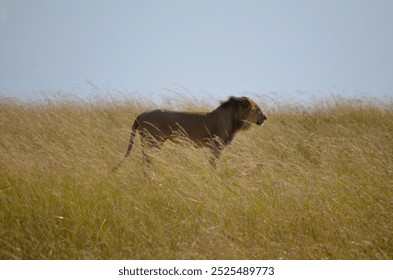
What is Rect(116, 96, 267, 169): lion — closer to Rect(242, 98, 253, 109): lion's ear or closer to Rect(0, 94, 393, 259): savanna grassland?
Rect(242, 98, 253, 109): lion's ear

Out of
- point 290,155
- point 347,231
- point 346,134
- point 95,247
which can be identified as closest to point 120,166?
point 95,247

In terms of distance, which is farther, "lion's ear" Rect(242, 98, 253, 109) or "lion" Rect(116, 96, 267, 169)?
"lion's ear" Rect(242, 98, 253, 109)

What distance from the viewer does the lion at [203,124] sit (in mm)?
6863

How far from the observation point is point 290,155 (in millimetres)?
7621

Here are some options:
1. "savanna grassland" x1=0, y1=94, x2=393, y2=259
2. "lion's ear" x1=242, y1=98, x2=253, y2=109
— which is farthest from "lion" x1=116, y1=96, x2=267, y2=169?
"savanna grassland" x1=0, y1=94, x2=393, y2=259

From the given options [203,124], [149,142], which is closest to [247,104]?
[203,124]

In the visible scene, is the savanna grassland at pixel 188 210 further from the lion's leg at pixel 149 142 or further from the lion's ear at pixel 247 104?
the lion's ear at pixel 247 104

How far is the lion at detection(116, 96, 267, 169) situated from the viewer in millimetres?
6863

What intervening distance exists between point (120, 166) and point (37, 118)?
15.2 ft

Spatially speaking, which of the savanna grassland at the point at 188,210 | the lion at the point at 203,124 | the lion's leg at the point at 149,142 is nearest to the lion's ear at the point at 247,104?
the lion at the point at 203,124

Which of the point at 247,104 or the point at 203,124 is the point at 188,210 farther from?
the point at 247,104

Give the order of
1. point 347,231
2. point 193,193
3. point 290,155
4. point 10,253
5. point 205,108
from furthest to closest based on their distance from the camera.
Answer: point 205,108, point 290,155, point 193,193, point 347,231, point 10,253

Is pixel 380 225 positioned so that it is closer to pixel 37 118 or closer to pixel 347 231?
pixel 347 231

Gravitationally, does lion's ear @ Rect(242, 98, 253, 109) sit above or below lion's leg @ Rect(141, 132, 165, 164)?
above
